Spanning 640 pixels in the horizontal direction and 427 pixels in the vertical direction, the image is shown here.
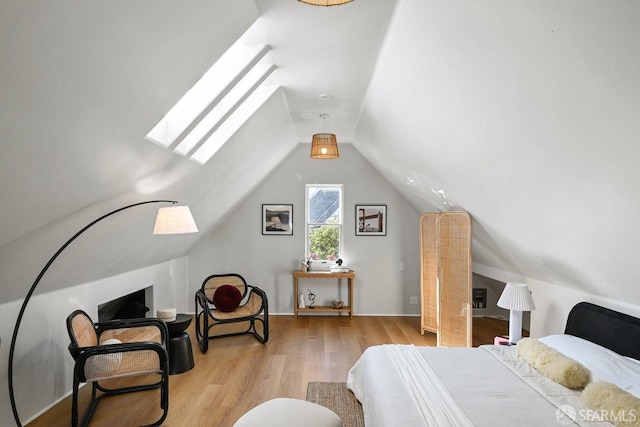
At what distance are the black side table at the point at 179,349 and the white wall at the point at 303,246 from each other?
250 centimetres

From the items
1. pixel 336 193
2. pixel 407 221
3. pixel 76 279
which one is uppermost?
pixel 336 193

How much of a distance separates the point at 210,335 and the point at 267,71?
12.2ft

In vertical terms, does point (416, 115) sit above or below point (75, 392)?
above

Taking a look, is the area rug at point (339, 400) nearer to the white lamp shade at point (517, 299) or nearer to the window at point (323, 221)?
the white lamp shade at point (517, 299)

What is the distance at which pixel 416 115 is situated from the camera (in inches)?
135

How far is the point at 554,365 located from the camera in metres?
2.73

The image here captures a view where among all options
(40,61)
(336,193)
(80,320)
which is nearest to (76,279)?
(80,320)

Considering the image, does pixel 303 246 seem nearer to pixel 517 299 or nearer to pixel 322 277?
pixel 322 277

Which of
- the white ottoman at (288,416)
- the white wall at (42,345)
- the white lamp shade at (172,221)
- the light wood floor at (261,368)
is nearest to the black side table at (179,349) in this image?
the light wood floor at (261,368)

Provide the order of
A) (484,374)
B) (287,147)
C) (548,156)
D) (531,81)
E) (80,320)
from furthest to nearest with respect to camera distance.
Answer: (287,147), (80,320), (484,374), (548,156), (531,81)

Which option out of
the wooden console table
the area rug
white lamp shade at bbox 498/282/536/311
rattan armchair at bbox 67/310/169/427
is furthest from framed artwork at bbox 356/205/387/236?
rattan armchair at bbox 67/310/169/427

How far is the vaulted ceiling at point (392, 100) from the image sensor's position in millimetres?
1583

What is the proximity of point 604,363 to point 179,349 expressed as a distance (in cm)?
360

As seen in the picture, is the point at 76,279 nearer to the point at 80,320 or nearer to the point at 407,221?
the point at 80,320
